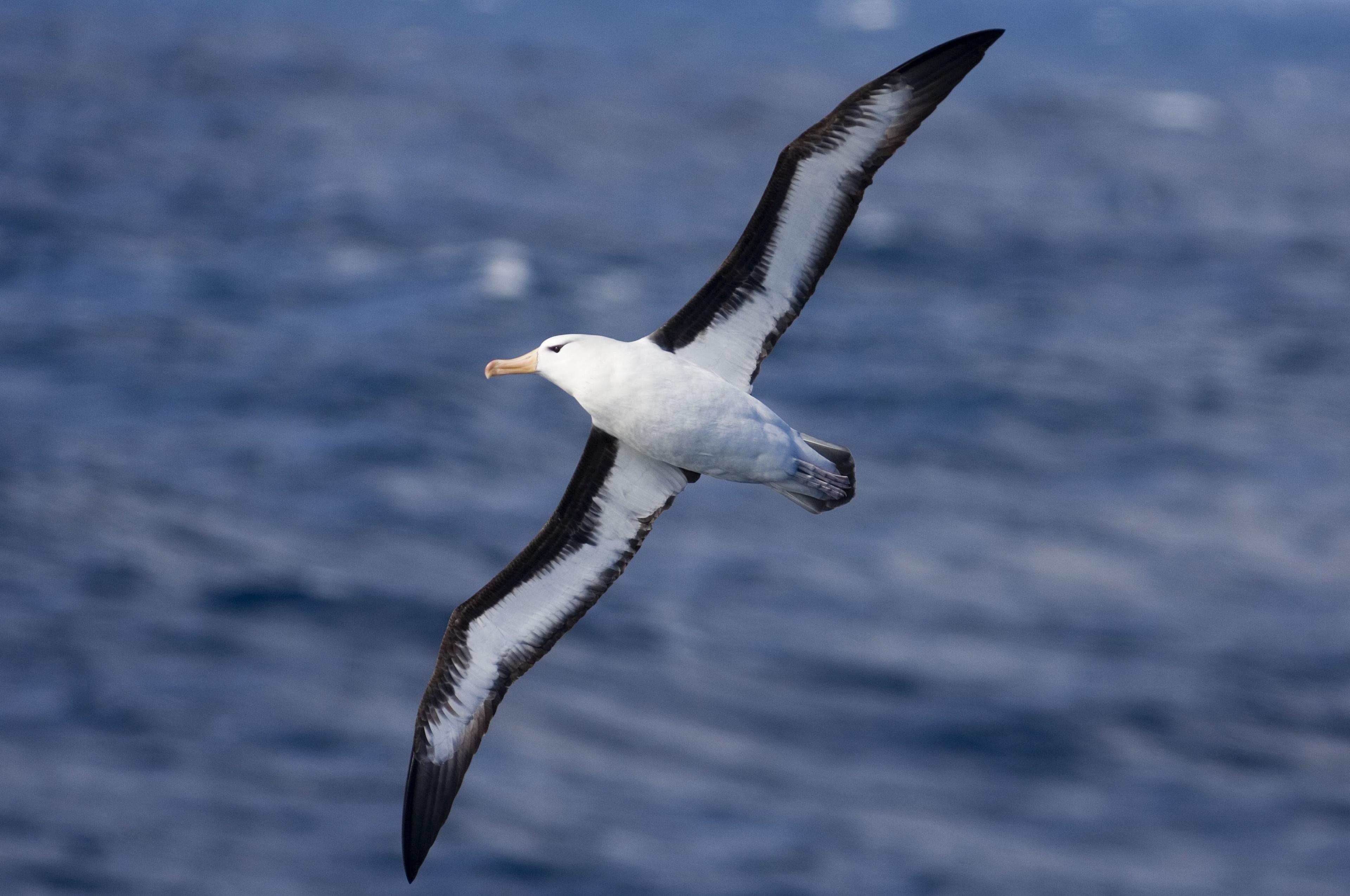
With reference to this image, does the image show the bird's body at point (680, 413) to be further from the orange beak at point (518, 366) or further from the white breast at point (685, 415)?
the orange beak at point (518, 366)

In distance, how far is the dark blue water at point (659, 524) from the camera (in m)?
40.6

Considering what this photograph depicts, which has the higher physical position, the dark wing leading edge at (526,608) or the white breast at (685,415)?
the white breast at (685,415)

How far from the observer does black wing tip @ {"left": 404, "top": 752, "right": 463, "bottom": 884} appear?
40.4 ft

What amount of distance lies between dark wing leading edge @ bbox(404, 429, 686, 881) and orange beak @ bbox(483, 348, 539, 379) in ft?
2.33

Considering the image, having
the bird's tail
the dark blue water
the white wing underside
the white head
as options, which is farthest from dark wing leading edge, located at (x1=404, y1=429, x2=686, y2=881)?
the dark blue water

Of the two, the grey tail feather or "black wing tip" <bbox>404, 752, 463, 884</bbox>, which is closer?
the grey tail feather

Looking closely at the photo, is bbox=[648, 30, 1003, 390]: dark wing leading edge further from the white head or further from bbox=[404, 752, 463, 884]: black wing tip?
bbox=[404, 752, 463, 884]: black wing tip

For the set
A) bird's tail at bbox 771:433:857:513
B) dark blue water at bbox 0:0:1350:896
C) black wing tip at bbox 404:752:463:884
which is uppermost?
dark blue water at bbox 0:0:1350:896

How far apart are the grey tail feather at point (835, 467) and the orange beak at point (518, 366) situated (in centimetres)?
211

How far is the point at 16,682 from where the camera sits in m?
43.4

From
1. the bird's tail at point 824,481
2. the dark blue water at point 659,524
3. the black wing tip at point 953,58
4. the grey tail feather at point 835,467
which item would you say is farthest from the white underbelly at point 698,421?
the dark blue water at point 659,524

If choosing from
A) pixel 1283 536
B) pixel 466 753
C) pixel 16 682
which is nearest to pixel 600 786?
pixel 16 682

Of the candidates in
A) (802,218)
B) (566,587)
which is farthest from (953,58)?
(566,587)

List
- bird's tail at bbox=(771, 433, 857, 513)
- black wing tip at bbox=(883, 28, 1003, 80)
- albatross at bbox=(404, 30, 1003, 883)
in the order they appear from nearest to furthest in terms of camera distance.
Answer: black wing tip at bbox=(883, 28, 1003, 80) → albatross at bbox=(404, 30, 1003, 883) → bird's tail at bbox=(771, 433, 857, 513)
